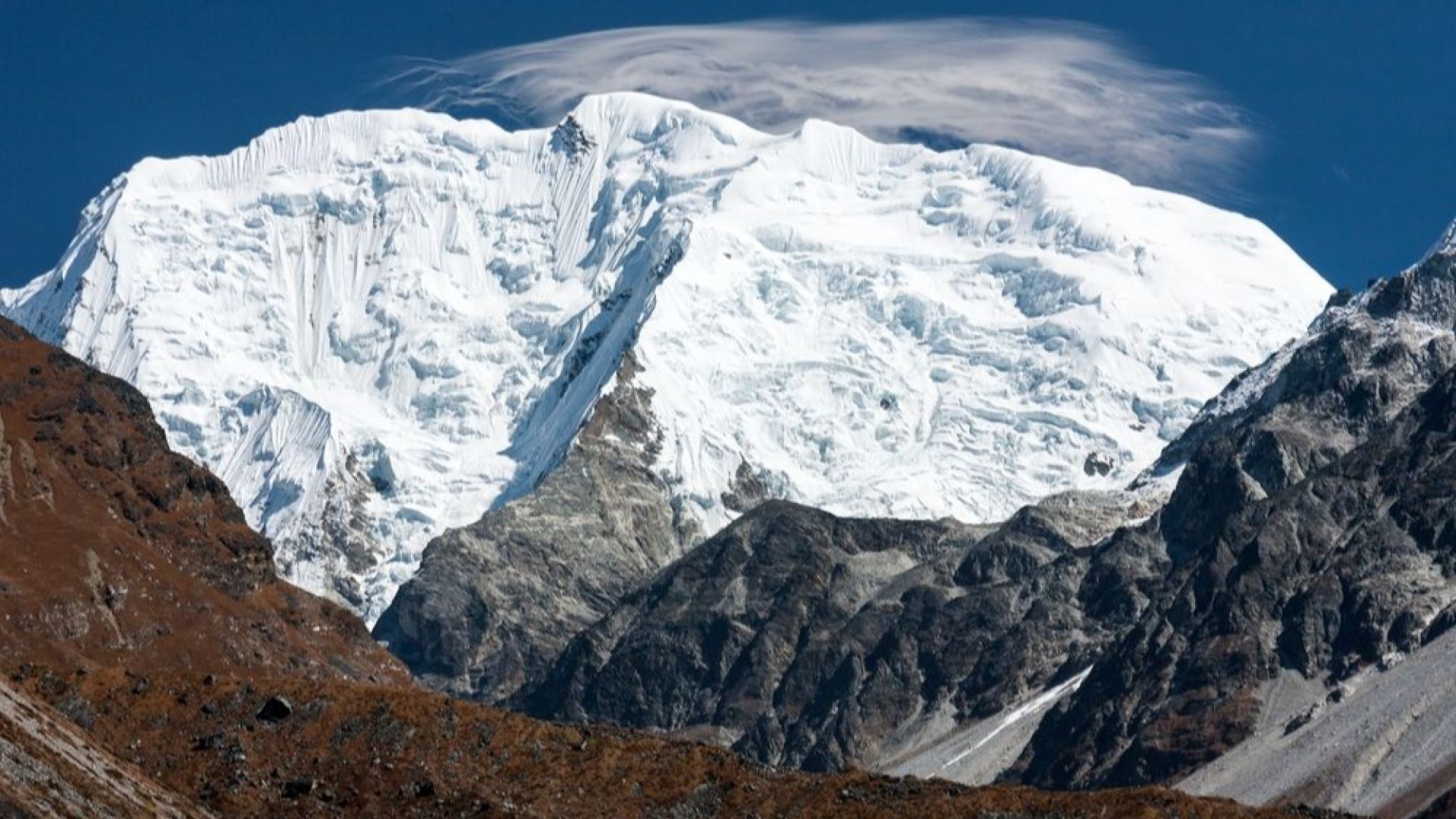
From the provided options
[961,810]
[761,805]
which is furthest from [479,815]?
[961,810]

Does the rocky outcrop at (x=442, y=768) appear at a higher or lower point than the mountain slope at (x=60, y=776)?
lower

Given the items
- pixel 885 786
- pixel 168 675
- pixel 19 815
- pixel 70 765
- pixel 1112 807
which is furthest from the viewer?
pixel 168 675

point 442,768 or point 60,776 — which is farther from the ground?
point 60,776

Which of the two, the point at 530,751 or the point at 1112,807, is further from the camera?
the point at 530,751

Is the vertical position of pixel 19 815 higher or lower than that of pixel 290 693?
higher

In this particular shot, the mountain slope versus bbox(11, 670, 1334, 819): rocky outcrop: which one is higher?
the mountain slope

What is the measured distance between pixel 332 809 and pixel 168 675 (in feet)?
74.2

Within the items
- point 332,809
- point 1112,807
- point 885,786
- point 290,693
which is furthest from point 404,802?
point 1112,807

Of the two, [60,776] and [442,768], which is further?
[442,768]

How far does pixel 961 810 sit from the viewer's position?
534 ft

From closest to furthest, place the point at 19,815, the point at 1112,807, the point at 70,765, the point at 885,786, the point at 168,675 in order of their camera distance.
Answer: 1. the point at 19,815
2. the point at 70,765
3. the point at 1112,807
4. the point at 885,786
5. the point at 168,675

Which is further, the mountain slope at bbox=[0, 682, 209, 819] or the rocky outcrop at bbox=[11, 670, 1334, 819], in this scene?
the rocky outcrop at bbox=[11, 670, 1334, 819]

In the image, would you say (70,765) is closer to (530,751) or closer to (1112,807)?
(530,751)

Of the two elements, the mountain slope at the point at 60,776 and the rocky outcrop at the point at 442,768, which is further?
the rocky outcrop at the point at 442,768
